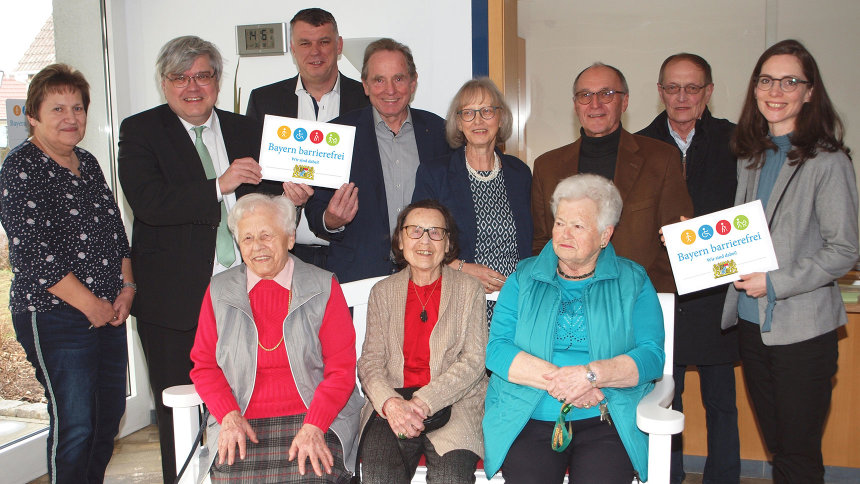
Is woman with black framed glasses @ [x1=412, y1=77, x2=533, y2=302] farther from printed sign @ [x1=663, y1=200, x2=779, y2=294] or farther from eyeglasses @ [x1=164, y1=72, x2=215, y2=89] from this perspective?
eyeglasses @ [x1=164, y1=72, x2=215, y2=89]

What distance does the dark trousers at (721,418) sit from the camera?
10.8ft

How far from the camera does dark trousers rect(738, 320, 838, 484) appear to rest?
238 cm

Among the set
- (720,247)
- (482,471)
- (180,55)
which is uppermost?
(180,55)

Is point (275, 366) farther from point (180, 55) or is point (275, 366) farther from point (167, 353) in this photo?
point (180, 55)

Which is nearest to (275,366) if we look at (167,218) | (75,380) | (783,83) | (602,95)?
(167,218)

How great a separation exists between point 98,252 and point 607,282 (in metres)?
1.97

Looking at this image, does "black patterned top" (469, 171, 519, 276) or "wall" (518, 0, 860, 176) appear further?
"wall" (518, 0, 860, 176)

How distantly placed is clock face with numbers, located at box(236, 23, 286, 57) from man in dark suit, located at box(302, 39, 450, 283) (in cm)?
170

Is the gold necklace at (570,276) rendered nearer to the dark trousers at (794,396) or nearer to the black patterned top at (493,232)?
the black patterned top at (493,232)

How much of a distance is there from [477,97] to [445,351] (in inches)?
41.3

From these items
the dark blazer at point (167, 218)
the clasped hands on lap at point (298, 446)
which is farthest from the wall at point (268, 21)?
the clasped hands on lap at point (298, 446)

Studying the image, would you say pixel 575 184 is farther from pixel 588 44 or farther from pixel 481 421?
pixel 588 44

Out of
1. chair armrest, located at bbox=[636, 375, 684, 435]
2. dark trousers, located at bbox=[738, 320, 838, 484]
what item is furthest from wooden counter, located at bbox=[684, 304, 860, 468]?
chair armrest, located at bbox=[636, 375, 684, 435]

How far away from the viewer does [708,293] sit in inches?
121
